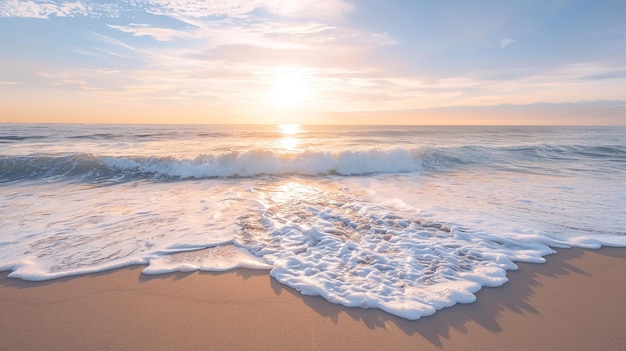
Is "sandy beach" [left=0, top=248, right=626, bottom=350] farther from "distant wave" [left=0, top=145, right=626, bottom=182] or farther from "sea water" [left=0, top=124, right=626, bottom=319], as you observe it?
"distant wave" [left=0, top=145, right=626, bottom=182]

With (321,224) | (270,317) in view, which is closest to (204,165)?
(321,224)

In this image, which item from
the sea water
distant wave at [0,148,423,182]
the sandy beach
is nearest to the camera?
the sandy beach

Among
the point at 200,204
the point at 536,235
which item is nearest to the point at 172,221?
the point at 200,204

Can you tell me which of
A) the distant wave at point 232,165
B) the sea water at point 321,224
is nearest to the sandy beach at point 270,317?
the sea water at point 321,224

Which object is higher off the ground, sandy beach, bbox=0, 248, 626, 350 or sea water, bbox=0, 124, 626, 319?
sea water, bbox=0, 124, 626, 319

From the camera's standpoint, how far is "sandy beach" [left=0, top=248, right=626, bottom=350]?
2.54 m

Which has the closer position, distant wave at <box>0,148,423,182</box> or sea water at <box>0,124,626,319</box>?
sea water at <box>0,124,626,319</box>

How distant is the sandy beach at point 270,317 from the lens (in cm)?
254

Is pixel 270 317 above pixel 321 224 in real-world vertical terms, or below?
below

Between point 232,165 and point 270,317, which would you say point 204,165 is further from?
point 270,317

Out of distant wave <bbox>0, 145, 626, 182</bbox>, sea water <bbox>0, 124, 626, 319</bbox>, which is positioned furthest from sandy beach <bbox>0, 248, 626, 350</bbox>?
distant wave <bbox>0, 145, 626, 182</bbox>

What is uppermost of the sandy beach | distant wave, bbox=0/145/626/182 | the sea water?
distant wave, bbox=0/145/626/182

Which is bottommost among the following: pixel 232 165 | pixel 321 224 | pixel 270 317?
pixel 270 317

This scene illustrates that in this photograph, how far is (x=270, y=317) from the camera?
2887mm
